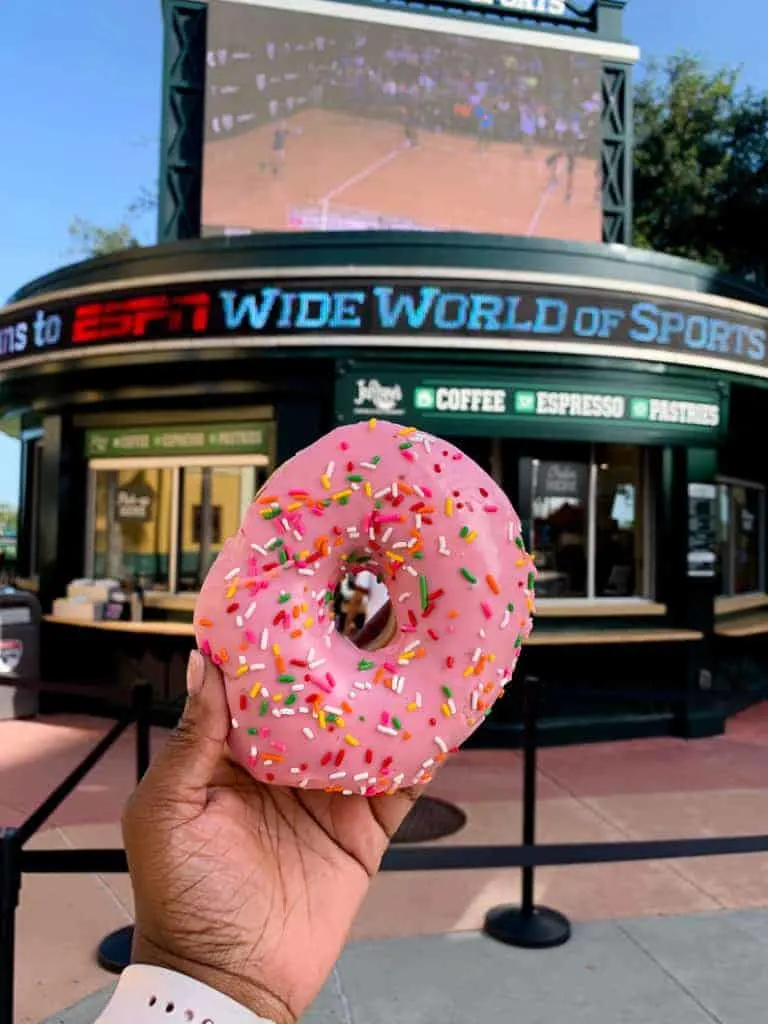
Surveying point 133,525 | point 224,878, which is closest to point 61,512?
point 133,525

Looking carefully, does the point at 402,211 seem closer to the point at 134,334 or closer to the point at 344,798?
the point at 134,334

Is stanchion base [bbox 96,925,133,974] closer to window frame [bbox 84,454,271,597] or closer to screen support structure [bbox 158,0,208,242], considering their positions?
window frame [bbox 84,454,271,597]

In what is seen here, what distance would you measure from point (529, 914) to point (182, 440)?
570 centimetres

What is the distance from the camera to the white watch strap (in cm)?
153

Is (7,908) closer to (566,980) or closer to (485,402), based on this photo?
(566,980)

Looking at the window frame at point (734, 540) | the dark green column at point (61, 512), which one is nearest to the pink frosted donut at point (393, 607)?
the dark green column at point (61, 512)

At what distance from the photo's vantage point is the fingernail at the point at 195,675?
1706 mm

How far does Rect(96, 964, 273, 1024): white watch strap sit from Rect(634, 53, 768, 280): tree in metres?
21.6

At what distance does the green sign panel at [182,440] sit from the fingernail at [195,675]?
20.5ft

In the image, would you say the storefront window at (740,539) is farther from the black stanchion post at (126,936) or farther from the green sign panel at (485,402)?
the black stanchion post at (126,936)

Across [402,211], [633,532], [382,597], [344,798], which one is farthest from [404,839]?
[402,211]

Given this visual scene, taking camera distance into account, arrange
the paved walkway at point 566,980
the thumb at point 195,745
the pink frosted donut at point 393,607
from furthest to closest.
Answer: the paved walkway at point 566,980 < the pink frosted donut at point 393,607 < the thumb at point 195,745

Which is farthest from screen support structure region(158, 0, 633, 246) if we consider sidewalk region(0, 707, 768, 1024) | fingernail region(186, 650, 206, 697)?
fingernail region(186, 650, 206, 697)

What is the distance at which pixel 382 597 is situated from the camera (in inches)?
253
